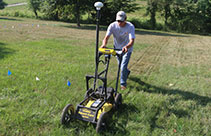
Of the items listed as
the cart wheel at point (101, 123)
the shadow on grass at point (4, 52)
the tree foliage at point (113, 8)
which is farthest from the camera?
the tree foliage at point (113, 8)

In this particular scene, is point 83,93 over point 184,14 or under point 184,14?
under

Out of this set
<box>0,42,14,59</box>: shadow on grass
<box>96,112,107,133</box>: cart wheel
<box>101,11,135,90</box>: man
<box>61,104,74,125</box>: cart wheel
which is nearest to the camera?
<box>96,112,107,133</box>: cart wheel

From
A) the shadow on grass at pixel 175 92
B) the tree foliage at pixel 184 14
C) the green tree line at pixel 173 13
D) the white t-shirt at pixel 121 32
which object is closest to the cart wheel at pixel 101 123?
the white t-shirt at pixel 121 32

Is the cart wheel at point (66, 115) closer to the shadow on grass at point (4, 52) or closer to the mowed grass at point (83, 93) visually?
the mowed grass at point (83, 93)

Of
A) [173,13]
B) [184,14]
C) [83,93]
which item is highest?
[173,13]

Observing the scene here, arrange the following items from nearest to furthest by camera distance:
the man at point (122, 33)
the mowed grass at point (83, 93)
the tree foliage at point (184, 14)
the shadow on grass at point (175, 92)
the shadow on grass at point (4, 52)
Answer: the mowed grass at point (83, 93), the man at point (122, 33), the shadow on grass at point (175, 92), the shadow on grass at point (4, 52), the tree foliage at point (184, 14)

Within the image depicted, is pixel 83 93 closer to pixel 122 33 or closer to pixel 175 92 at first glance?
pixel 122 33

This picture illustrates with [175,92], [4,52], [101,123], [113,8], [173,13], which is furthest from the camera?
[173,13]

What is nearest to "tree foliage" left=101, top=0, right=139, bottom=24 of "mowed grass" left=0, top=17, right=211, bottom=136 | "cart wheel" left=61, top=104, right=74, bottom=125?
"mowed grass" left=0, top=17, right=211, bottom=136

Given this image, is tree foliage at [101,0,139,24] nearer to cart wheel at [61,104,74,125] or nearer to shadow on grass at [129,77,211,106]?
shadow on grass at [129,77,211,106]

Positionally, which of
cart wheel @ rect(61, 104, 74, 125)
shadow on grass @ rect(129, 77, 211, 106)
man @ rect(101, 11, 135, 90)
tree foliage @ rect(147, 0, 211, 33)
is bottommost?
shadow on grass @ rect(129, 77, 211, 106)

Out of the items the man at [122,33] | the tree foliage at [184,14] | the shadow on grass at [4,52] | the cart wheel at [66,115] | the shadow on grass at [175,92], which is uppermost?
the tree foliage at [184,14]

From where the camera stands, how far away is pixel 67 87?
509 cm

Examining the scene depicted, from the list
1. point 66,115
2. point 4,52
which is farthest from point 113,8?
point 66,115
